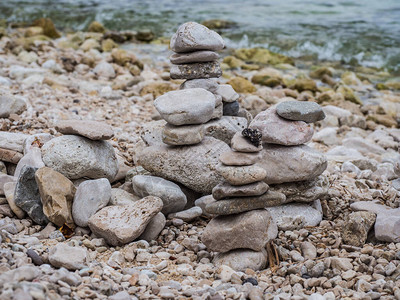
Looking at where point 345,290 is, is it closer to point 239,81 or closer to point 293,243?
point 293,243

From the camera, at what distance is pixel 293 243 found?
170 inches

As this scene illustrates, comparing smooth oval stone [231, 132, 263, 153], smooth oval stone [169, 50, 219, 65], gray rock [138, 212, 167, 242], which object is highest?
smooth oval stone [169, 50, 219, 65]

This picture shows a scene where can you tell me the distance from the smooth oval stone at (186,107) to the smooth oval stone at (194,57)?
53cm

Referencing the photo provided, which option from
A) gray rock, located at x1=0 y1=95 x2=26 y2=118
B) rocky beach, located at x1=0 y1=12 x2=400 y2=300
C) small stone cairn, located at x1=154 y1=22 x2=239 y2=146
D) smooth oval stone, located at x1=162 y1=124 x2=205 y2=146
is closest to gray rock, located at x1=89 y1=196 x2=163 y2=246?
rocky beach, located at x1=0 y1=12 x2=400 y2=300

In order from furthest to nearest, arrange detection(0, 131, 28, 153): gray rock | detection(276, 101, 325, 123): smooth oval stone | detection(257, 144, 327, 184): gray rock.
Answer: detection(0, 131, 28, 153): gray rock → detection(257, 144, 327, 184): gray rock → detection(276, 101, 325, 123): smooth oval stone

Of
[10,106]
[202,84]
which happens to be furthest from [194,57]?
[10,106]

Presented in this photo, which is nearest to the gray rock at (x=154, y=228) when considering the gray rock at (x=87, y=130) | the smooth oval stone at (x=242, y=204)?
the smooth oval stone at (x=242, y=204)

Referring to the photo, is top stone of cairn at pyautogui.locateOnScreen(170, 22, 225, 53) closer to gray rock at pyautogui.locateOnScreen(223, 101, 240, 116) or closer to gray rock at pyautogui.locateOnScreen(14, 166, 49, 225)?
gray rock at pyautogui.locateOnScreen(223, 101, 240, 116)

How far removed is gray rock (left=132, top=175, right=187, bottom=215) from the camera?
182 inches

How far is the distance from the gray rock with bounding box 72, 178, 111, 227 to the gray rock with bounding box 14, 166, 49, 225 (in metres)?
0.31

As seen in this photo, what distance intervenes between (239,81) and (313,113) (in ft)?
19.4

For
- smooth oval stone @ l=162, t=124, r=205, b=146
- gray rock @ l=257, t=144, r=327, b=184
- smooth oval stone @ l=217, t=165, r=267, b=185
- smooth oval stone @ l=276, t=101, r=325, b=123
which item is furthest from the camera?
smooth oval stone @ l=162, t=124, r=205, b=146

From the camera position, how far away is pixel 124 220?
13.8 feet

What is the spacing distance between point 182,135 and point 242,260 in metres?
1.36
